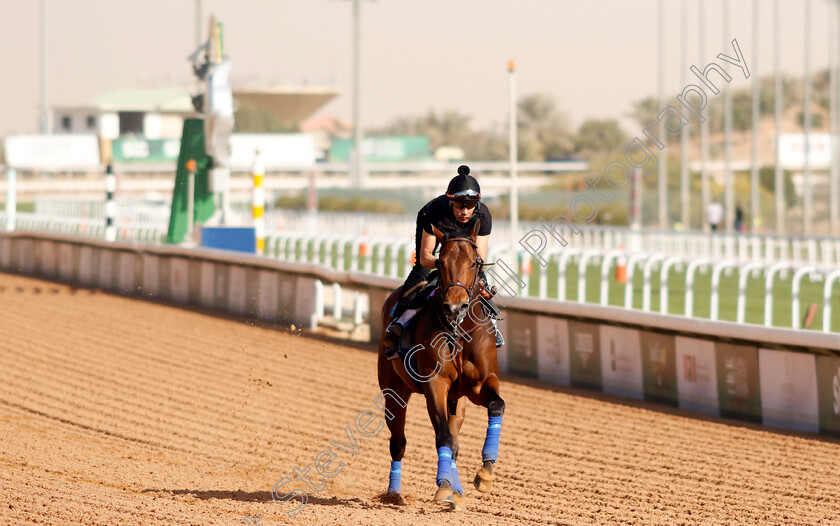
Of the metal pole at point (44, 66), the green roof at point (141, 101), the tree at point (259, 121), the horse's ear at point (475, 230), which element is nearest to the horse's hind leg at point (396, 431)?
the horse's ear at point (475, 230)

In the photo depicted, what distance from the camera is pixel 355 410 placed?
37.1ft

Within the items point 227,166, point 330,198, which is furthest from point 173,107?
point 227,166

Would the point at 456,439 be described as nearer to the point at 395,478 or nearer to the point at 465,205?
the point at 395,478

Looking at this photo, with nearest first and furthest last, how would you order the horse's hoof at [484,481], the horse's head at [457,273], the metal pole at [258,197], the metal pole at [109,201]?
the horse's head at [457,273] < the horse's hoof at [484,481] < the metal pole at [258,197] < the metal pole at [109,201]

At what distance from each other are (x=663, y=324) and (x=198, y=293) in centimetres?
1050

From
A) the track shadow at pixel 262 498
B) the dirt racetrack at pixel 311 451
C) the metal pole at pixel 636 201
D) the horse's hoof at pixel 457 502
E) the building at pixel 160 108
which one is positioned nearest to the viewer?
the horse's hoof at pixel 457 502

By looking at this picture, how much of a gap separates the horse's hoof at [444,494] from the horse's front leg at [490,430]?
161 mm

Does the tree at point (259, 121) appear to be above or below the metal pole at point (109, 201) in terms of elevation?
above

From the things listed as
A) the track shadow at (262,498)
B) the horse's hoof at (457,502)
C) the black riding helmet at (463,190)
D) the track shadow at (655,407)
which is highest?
the black riding helmet at (463,190)

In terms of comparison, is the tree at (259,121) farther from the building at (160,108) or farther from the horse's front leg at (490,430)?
the horse's front leg at (490,430)

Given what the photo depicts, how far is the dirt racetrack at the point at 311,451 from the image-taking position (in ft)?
23.2

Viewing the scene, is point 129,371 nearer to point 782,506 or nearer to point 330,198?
point 782,506

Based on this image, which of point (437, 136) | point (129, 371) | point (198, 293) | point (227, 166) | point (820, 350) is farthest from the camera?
point (437, 136)

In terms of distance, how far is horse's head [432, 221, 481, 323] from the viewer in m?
6.57
